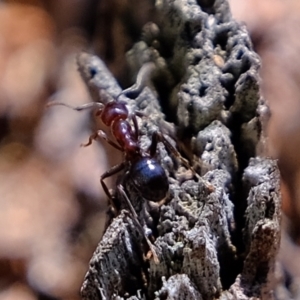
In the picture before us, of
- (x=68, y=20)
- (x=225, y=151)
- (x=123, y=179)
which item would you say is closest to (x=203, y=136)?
(x=225, y=151)

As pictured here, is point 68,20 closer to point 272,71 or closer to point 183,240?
point 272,71

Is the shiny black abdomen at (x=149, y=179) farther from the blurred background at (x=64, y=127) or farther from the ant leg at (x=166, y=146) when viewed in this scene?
the blurred background at (x=64, y=127)

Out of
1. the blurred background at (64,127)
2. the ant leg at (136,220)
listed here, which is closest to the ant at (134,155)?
the ant leg at (136,220)

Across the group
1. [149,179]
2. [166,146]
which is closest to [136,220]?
[149,179]

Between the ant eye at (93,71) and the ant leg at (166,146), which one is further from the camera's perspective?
the ant eye at (93,71)

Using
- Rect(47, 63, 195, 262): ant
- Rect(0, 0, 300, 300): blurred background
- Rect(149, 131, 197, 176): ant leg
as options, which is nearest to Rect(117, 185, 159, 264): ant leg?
Rect(47, 63, 195, 262): ant

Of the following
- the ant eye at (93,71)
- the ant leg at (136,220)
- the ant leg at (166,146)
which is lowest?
the ant leg at (136,220)

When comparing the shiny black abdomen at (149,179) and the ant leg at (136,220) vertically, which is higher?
the shiny black abdomen at (149,179)
